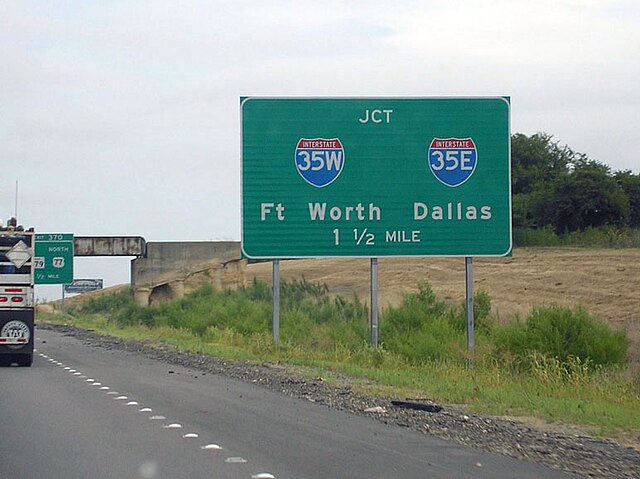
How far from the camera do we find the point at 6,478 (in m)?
10.3

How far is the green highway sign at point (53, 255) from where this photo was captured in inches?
2341

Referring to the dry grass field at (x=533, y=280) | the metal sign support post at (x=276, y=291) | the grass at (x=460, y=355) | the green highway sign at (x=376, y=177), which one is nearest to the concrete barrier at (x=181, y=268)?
the dry grass field at (x=533, y=280)

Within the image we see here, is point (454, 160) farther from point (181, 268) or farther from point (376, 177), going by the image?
point (181, 268)

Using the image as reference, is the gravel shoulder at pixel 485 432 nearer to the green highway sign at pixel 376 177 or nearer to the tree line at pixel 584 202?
the green highway sign at pixel 376 177

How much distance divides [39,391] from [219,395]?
146 inches

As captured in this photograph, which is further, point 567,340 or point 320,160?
point 320,160

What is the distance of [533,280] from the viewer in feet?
173

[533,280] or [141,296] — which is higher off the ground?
[533,280]

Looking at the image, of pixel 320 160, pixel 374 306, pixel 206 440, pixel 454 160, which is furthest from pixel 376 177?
pixel 206 440

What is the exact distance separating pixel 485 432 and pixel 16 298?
59.3 feet

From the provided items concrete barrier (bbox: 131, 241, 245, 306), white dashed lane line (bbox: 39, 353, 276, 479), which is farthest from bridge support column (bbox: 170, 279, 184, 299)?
white dashed lane line (bbox: 39, 353, 276, 479)

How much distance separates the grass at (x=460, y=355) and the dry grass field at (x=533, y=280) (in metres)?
4.71

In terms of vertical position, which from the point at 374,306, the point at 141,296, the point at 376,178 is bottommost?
the point at 141,296

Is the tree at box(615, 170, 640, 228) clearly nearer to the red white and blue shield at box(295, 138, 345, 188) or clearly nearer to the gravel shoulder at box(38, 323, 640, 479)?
the red white and blue shield at box(295, 138, 345, 188)
